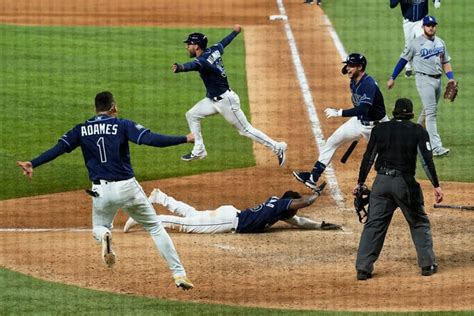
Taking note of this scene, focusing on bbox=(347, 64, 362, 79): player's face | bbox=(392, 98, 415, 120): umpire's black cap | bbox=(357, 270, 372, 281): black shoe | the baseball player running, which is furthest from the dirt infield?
bbox=(347, 64, 362, 79): player's face

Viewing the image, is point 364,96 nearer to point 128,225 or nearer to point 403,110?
point 403,110

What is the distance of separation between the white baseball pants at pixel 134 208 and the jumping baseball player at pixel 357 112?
377 centimetres

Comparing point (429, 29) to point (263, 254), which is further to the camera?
point (429, 29)

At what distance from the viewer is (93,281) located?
11.0 meters

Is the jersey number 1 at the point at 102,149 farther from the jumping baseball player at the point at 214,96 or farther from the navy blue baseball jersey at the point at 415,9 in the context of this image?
the navy blue baseball jersey at the point at 415,9

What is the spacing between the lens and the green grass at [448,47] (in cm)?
1764

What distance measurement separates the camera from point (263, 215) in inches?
501

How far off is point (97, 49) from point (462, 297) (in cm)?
1774

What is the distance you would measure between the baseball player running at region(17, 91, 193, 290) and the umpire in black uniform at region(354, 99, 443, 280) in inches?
75.9

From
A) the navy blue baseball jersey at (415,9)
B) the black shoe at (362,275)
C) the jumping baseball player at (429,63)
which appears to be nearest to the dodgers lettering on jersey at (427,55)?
the jumping baseball player at (429,63)

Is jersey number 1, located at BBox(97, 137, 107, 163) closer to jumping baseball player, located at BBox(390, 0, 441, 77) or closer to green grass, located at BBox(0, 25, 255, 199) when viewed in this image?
green grass, located at BBox(0, 25, 255, 199)

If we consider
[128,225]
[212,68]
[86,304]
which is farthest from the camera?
[212,68]

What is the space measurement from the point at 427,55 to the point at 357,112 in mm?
3348

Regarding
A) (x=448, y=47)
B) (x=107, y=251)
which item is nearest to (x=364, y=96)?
(x=107, y=251)
